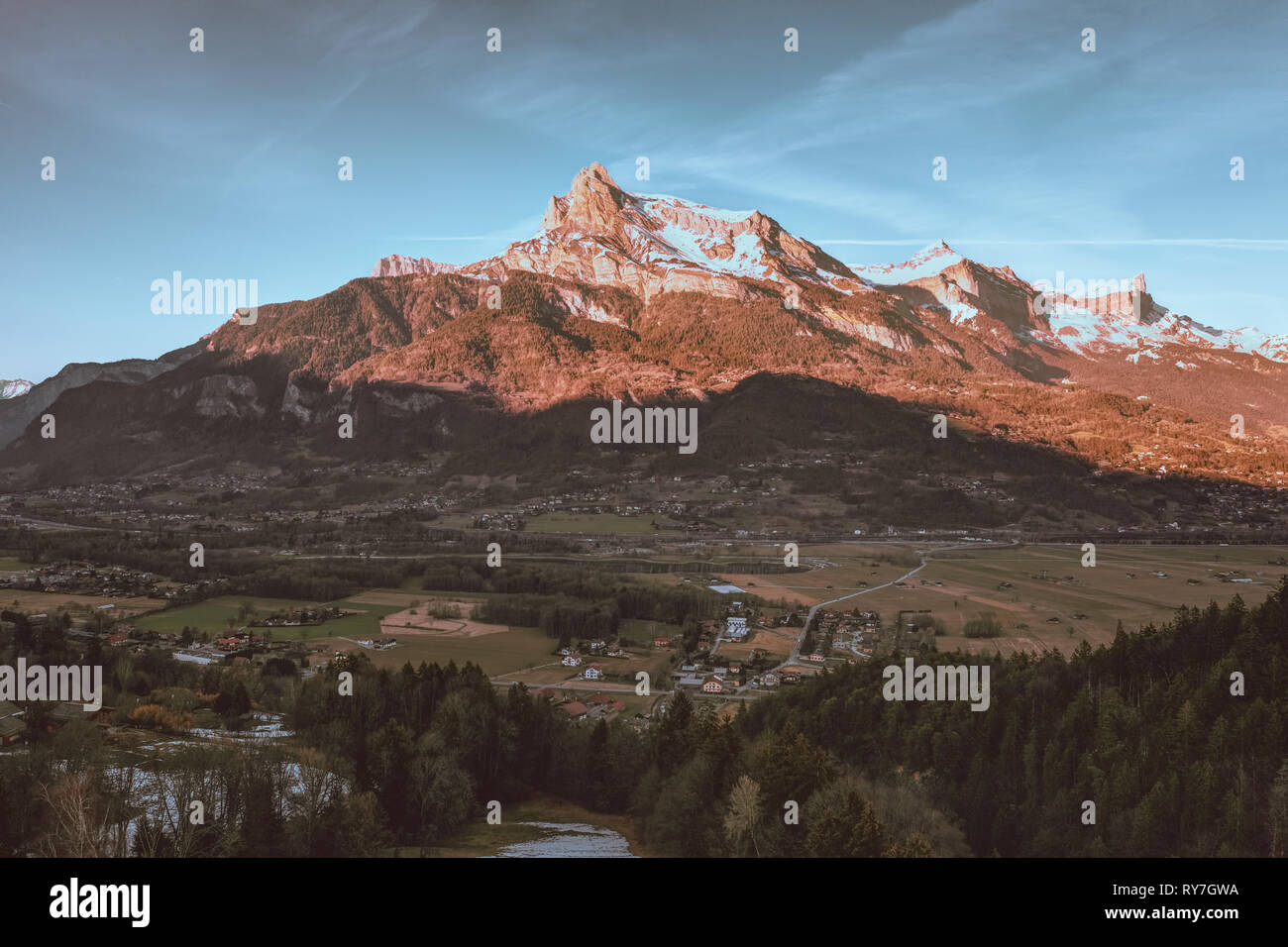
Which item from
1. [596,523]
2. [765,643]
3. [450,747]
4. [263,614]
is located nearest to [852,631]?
[765,643]

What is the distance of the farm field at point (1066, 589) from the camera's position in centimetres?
5809

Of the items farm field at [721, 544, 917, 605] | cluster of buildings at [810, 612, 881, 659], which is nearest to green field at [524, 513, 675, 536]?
farm field at [721, 544, 917, 605]

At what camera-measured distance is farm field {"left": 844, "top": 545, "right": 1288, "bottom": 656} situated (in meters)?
58.1

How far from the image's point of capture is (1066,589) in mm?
73625

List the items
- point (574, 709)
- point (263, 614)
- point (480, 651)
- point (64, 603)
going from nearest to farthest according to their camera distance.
Result: point (574, 709) < point (480, 651) < point (263, 614) < point (64, 603)

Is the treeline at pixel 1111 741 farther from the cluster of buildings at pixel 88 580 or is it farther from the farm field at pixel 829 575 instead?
the cluster of buildings at pixel 88 580

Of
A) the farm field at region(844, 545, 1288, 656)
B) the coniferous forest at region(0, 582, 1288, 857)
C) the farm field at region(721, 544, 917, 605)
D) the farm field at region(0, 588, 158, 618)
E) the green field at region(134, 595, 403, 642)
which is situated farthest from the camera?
the farm field at region(721, 544, 917, 605)

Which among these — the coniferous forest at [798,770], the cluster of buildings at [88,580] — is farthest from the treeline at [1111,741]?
the cluster of buildings at [88,580]

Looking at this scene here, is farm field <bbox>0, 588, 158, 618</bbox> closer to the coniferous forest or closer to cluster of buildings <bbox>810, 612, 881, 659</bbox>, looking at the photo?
the coniferous forest

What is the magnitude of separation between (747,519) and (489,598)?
5722cm

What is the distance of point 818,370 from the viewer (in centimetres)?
19888

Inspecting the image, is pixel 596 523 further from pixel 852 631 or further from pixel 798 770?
pixel 798 770

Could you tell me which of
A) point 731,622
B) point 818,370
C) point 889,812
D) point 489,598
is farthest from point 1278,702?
point 818,370
